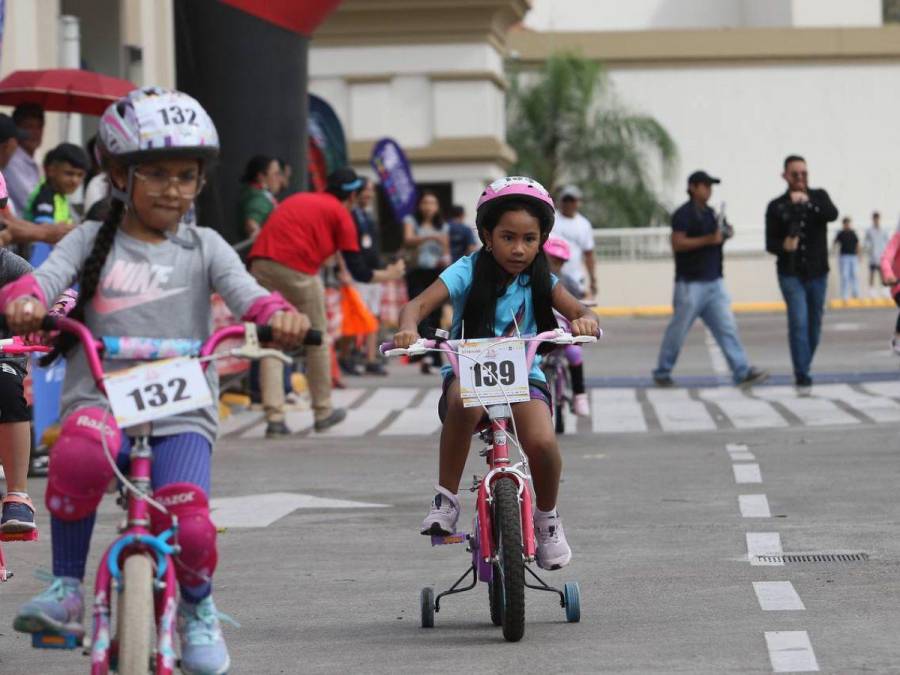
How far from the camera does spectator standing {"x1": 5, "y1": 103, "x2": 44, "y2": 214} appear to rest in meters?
14.1

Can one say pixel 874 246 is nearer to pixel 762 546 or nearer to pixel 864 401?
pixel 864 401

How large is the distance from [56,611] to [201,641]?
0.38 meters

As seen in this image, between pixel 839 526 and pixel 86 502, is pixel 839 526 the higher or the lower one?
the lower one

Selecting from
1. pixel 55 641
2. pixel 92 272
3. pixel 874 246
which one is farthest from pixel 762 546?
pixel 874 246

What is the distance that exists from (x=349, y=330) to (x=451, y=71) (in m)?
17.6

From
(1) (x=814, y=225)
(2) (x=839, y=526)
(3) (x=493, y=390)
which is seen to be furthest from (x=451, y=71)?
(3) (x=493, y=390)

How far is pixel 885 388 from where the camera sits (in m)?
19.9

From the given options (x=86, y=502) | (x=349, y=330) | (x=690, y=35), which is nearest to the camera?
(x=86, y=502)

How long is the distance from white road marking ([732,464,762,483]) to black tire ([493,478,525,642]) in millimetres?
5184

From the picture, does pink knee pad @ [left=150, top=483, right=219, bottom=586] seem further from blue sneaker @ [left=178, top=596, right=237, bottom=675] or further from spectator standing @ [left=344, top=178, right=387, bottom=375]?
spectator standing @ [left=344, top=178, right=387, bottom=375]

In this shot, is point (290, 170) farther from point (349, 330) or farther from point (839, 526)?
point (839, 526)

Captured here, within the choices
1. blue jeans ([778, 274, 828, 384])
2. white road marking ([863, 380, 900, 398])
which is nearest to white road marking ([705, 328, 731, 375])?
white road marking ([863, 380, 900, 398])

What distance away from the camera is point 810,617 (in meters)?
7.64

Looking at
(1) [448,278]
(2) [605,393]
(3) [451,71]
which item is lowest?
(2) [605,393]
